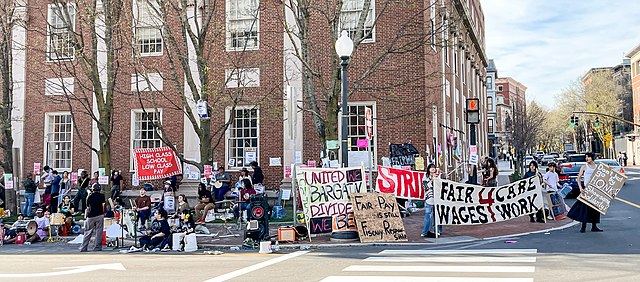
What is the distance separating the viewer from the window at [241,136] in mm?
23094

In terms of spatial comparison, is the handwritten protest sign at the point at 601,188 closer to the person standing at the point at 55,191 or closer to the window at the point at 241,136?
the window at the point at 241,136

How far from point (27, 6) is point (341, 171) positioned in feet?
57.5

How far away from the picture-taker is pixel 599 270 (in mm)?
8586

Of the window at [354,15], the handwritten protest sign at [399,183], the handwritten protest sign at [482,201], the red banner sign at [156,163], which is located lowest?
the handwritten protest sign at [482,201]

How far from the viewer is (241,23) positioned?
23.2 m

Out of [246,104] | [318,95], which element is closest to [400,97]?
[318,95]

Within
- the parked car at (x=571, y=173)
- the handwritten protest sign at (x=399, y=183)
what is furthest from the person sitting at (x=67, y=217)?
the parked car at (x=571, y=173)

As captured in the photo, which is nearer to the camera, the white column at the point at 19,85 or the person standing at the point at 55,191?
the person standing at the point at 55,191

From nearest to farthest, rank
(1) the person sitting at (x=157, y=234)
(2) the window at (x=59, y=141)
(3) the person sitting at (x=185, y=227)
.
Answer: (3) the person sitting at (x=185, y=227)
(1) the person sitting at (x=157, y=234)
(2) the window at (x=59, y=141)

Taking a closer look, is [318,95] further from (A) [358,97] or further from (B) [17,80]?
(B) [17,80]

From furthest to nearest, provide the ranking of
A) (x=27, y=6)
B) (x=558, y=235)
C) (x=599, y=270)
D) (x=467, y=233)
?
(x=27, y=6) < (x=467, y=233) < (x=558, y=235) < (x=599, y=270)

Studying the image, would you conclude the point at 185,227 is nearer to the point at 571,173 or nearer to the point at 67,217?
the point at 67,217

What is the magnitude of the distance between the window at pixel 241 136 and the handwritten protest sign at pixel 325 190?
9419mm

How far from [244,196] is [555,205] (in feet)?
29.4
